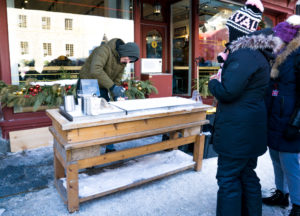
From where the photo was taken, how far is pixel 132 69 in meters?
6.07

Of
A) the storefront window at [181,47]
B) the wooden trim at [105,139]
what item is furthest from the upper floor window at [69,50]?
the wooden trim at [105,139]

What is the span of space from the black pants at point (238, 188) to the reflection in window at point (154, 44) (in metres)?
5.52

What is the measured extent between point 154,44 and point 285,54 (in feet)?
17.5

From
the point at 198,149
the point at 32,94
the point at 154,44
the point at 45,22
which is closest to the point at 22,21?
the point at 45,22

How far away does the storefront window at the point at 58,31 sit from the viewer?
4805 millimetres

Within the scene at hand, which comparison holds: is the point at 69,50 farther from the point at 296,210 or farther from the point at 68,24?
the point at 296,210

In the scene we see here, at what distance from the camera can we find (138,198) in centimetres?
266

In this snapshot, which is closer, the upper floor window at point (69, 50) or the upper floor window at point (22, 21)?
the upper floor window at point (22, 21)

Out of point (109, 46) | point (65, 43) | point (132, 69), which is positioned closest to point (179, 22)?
point (132, 69)

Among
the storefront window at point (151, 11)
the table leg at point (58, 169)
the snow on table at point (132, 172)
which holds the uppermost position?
the storefront window at point (151, 11)

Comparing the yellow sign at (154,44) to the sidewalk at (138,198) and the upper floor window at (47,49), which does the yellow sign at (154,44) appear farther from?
the sidewalk at (138,198)

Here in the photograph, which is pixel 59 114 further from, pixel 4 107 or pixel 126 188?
pixel 4 107

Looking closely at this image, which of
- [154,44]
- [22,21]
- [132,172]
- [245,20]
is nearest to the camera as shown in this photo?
[245,20]

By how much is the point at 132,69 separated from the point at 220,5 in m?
3.74
